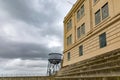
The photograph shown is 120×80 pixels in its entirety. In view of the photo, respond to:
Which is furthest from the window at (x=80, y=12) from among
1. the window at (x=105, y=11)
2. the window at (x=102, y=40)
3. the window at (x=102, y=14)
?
the window at (x=102, y=40)

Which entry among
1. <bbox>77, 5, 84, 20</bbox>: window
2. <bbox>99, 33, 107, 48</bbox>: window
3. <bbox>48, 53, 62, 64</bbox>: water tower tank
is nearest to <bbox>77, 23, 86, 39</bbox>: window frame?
<bbox>77, 5, 84, 20</bbox>: window

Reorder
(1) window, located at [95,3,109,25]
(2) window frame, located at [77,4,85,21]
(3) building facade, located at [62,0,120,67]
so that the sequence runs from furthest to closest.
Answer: (2) window frame, located at [77,4,85,21] → (1) window, located at [95,3,109,25] → (3) building facade, located at [62,0,120,67]

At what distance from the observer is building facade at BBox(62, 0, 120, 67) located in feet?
66.1

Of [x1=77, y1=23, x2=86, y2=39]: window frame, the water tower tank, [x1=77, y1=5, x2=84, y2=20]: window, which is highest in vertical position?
[x1=77, y1=5, x2=84, y2=20]: window

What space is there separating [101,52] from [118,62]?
6467 mm

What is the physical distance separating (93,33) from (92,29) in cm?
97

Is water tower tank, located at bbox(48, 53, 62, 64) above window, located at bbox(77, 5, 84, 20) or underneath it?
underneath

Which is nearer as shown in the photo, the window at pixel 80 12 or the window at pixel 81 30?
the window at pixel 81 30

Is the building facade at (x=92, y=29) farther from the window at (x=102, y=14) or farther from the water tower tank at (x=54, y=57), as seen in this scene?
the water tower tank at (x=54, y=57)

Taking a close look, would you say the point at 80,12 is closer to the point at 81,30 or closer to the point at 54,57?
the point at 81,30

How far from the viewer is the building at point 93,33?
19.8m

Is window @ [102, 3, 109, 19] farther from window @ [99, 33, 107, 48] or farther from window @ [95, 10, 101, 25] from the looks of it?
window @ [99, 33, 107, 48]

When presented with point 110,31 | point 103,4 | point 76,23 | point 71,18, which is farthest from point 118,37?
point 71,18

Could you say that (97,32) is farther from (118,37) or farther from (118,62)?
(118,62)
